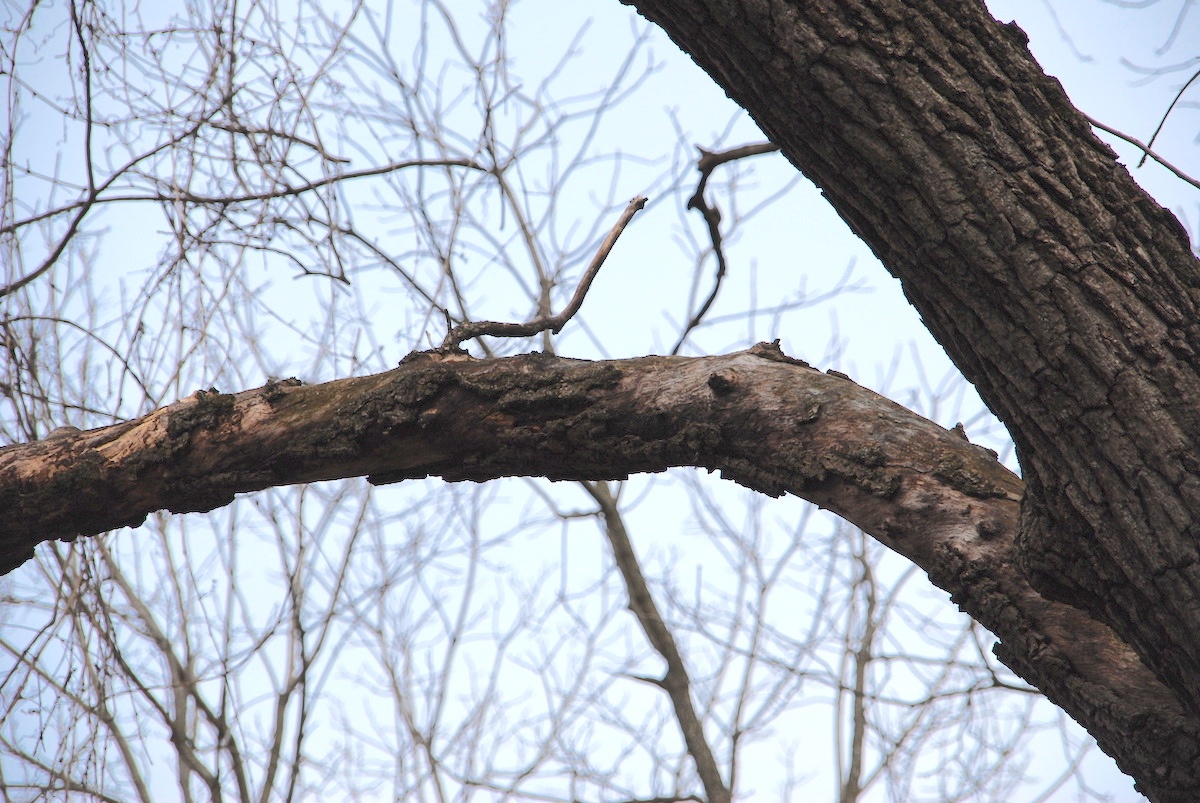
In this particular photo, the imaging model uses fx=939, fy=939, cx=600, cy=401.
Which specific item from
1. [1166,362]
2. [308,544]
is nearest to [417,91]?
[308,544]

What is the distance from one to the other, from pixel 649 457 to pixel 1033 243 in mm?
719

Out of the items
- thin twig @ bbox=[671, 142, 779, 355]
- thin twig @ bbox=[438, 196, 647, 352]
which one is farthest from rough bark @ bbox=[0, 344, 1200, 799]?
thin twig @ bbox=[671, 142, 779, 355]

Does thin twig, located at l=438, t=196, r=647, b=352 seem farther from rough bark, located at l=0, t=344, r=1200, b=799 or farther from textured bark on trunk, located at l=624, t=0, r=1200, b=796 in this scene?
textured bark on trunk, located at l=624, t=0, r=1200, b=796

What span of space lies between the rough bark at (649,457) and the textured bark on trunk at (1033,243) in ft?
0.51

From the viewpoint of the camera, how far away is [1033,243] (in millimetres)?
1193

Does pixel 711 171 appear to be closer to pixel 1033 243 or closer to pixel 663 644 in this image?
pixel 1033 243

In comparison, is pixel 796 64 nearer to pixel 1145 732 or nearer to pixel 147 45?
pixel 1145 732

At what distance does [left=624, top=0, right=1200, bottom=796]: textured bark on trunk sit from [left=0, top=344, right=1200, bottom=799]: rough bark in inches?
6.1

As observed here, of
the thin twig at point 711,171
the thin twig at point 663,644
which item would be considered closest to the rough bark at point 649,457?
the thin twig at point 711,171

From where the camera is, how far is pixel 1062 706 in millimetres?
1407

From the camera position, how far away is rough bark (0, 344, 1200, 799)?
54.5 inches

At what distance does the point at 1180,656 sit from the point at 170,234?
3057 mm

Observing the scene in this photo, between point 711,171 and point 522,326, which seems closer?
point 522,326

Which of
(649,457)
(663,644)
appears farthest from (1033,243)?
(663,644)
